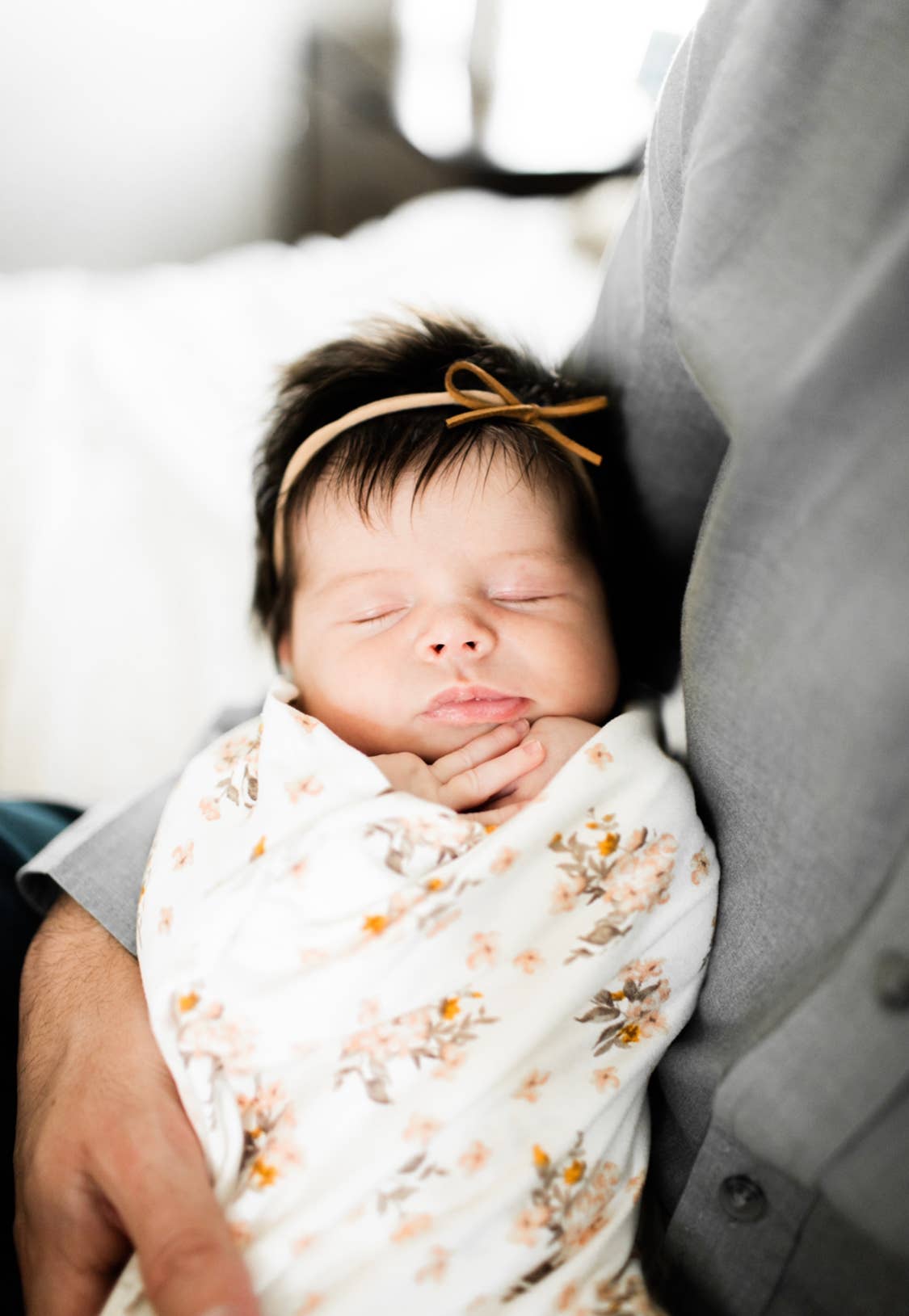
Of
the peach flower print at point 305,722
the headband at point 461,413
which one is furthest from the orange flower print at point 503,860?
the headband at point 461,413

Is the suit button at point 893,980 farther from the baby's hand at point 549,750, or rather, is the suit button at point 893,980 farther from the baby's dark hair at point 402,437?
the baby's dark hair at point 402,437

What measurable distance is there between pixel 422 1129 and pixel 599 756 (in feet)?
0.99

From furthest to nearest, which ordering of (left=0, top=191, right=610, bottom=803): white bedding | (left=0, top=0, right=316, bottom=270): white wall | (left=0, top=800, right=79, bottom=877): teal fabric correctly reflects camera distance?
(left=0, top=0, right=316, bottom=270): white wall, (left=0, top=191, right=610, bottom=803): white bedding, (left=0, top=800, right=79, bottom=877): teal fabric

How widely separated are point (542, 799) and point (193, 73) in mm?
2661

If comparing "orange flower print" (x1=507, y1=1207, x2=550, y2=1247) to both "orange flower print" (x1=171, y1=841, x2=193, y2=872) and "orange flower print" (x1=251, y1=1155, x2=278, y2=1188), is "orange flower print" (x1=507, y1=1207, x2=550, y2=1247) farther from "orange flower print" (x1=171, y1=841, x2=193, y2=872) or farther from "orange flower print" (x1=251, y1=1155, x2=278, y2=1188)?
"orange flower print" (x1=171, y1=841, x2=193, y2=872)

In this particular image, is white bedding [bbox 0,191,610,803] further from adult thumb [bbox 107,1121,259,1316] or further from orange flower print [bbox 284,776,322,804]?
adult thumb [bbox 107,1121,259,1316]

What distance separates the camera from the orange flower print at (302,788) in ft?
2.49

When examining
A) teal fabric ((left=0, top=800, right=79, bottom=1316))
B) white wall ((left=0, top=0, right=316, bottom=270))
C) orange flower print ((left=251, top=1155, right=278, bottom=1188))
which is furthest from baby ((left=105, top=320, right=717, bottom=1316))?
white wall ((left=0, top=0, right=316, bottom=270))

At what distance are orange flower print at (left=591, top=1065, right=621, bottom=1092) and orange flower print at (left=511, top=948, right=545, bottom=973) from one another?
0.09m

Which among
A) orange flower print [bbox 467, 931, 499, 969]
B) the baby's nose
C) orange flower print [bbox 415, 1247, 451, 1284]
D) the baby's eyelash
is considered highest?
the baby's nose

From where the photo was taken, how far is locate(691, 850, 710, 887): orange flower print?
0.73 m

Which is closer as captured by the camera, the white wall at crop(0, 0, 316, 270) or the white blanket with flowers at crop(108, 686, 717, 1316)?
the white blanket with flowers at crop(108, 686, 717, 1316)

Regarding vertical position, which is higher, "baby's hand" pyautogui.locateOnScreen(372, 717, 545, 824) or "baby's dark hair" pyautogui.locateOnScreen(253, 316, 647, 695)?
"baby's dark hair" pyautogui.locateOnScreen(253, 316, 647, 695)

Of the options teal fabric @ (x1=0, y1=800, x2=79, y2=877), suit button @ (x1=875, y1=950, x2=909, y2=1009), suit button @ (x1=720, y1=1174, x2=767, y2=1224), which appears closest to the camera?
suit button @ (x1=875, y1=950, x2=909, y2=1009)
